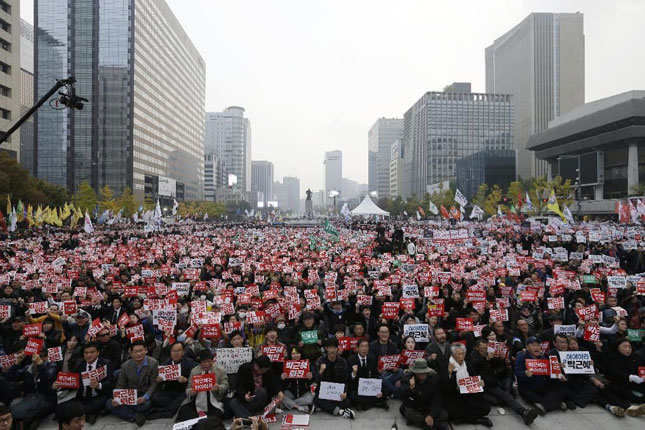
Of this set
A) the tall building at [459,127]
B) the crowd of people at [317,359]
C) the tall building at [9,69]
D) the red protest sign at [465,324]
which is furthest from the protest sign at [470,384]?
the tall building at [459,127]

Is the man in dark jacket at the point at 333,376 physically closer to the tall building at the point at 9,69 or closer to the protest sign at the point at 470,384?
the protest sign at the point at 470,384

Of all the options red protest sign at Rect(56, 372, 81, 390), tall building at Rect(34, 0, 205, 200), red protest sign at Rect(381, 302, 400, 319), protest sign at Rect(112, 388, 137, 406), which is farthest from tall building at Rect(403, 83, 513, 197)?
red protest sign at Rect(56, 372, 81, 390)

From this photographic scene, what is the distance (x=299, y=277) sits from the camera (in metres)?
14.6

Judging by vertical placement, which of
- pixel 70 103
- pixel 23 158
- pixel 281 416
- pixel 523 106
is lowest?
pixel 281 416

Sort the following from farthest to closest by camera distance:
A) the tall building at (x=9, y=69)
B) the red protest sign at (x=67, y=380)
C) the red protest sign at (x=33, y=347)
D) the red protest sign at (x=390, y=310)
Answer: the tall building at (x=9, y=69) < the red protest sign at (x=390, y=310) < the red protest sign at (x=33, y=347) < the red protest sign at (x=67, y=380)

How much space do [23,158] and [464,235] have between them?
4596 inches

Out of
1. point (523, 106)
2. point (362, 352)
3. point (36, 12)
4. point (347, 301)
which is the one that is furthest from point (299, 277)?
point (523, 106)

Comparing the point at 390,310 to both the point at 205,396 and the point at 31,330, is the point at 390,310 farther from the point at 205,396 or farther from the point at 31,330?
the point at 31,330

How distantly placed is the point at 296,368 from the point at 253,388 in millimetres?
787

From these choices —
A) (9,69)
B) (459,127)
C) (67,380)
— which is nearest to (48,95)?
(67,380)

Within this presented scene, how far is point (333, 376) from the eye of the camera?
7.23 meters

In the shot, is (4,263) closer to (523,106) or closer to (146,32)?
(146,32)

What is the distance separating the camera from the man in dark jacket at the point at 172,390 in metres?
6.95

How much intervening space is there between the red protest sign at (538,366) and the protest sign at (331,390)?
10.6 feet
